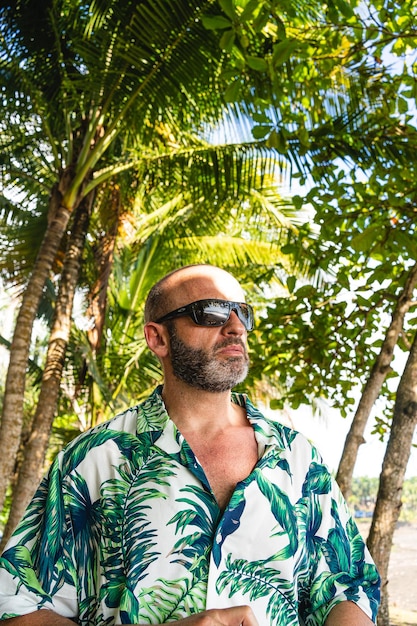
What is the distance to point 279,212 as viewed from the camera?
1134cm

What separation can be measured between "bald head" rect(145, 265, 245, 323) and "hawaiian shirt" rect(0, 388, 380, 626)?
0.40m

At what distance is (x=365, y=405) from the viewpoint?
12.5ft

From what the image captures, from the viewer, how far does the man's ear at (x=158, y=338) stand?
2205 millimetres

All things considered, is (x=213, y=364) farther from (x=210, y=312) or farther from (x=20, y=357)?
(x=20, y=357)

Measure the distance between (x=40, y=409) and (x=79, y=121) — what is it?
369 cm

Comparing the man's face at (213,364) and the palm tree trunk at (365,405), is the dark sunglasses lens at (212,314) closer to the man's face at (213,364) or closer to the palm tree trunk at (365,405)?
the man's face at (213,364)

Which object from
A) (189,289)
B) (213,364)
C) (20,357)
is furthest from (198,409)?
(20,357)

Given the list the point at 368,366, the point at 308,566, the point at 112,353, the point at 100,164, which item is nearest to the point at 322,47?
the point at 368,366

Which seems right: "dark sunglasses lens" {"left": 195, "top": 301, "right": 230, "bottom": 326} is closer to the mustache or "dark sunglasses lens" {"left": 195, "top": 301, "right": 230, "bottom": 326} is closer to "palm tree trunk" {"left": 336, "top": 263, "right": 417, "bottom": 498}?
the mustache

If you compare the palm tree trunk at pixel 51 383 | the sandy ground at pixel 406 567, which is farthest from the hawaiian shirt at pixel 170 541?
the palm tree trunk at pixel 51 383

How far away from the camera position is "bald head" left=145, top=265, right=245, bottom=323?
2191 mm

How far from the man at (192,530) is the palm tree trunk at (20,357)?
5.56m

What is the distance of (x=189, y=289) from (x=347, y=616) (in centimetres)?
103

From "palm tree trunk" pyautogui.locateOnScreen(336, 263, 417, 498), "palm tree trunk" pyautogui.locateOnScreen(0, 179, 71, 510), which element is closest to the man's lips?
"palm tree trunk" pyautogui.locateOnScreen(336, 263, 417, 498)
